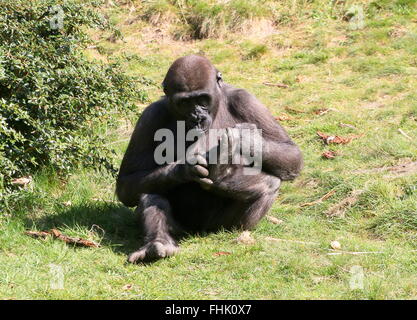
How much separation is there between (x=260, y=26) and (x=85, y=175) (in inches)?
244

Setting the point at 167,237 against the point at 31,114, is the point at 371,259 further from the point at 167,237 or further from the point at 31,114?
the point at 31,114

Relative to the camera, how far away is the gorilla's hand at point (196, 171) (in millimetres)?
5738

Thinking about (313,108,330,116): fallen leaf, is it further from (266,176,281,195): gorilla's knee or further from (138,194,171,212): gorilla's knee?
(138,194,171,212): gorilla's knee

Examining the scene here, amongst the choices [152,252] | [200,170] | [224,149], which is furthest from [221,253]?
[224,149]

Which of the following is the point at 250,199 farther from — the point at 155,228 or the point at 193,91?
the point at 193,91

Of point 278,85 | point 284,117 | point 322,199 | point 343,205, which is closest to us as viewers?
point 343,205

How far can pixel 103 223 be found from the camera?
21.3 feet

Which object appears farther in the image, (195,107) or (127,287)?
(195,107)

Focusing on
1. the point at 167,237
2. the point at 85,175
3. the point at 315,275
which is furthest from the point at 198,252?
the point at 85,175

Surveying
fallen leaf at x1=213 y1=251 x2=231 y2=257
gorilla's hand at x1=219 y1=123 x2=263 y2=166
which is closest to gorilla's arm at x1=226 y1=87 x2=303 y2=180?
gorilla's hand at x1=219 y1=123 x2=263 y2=166

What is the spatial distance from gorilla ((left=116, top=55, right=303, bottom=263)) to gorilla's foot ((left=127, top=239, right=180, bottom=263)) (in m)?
0.05

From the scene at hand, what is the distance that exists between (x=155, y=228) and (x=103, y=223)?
844 mm

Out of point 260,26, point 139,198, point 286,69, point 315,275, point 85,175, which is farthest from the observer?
point 260,26

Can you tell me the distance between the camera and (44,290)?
4906mm
